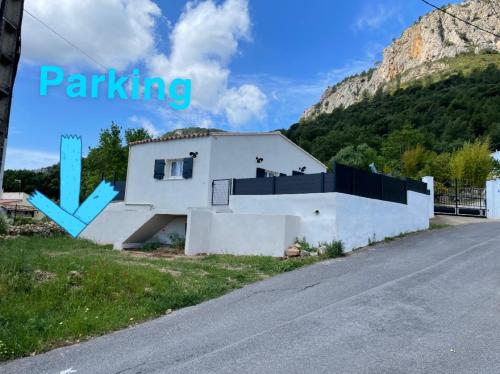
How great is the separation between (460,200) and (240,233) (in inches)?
572

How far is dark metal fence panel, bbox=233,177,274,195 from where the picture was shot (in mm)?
14977

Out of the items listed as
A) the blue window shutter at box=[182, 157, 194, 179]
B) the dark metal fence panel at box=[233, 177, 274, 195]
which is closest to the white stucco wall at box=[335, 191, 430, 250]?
the dark metal fence panel at box=[233, 177, 274, 195]

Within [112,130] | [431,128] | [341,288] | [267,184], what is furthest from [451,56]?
[341,288]

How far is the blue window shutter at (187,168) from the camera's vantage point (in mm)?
17719

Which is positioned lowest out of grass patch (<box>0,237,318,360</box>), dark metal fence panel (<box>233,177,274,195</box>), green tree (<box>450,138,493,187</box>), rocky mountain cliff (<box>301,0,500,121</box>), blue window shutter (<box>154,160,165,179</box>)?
grass patch (<box>0,237,318,360</box>)

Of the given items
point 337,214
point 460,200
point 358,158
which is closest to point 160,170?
point 337,214

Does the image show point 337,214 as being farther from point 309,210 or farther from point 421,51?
point 421,51

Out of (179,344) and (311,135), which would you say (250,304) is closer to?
(179,344)

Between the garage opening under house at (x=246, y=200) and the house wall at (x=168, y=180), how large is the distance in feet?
0.14

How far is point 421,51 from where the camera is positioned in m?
107

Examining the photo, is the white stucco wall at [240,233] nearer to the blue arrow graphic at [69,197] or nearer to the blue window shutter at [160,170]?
the blue arrow graphic at [69,197]

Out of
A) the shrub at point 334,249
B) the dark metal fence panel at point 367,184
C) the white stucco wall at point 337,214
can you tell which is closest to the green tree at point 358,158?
the white stucco wall at point 337,214

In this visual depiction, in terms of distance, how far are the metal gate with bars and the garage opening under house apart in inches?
228

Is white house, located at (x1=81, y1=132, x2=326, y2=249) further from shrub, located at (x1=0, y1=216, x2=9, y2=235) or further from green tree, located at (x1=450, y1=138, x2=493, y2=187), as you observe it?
green tree, located at (x1=450, y1=138, x2=493, y2=187)
